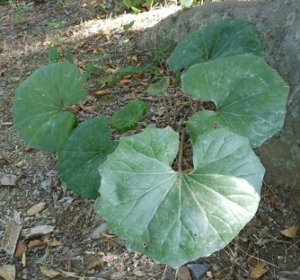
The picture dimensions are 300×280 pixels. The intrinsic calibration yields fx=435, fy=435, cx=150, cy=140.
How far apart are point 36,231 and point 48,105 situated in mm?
503

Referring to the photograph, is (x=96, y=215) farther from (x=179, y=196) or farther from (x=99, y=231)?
(x=179, y=196)

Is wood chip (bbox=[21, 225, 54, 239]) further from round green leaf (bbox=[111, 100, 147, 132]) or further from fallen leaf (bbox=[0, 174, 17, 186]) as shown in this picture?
round green leaf (bbox=[111, 100, 147, 132])

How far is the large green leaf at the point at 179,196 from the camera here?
3.61ft

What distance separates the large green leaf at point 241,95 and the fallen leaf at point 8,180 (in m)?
0.96

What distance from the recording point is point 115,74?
2500 mm

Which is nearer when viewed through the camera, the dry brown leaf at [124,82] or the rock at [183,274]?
the rock at [183,274]

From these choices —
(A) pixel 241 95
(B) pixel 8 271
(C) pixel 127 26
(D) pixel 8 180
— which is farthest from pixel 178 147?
(C) pixel 127 26

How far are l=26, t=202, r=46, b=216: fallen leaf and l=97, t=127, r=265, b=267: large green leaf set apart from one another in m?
0.75

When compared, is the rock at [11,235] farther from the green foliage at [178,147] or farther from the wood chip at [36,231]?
the green foliage at [178,147]

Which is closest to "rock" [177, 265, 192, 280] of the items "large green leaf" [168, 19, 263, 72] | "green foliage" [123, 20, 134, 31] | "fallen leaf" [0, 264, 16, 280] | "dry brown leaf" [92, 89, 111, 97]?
"fallen leaf" [0, 264, 16, 280]

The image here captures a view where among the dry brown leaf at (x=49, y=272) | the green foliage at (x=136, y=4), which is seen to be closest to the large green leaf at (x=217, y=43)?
the dry brown leaf at (x=49, y=272)

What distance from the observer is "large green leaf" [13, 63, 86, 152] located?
165cm

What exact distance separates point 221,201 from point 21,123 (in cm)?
90

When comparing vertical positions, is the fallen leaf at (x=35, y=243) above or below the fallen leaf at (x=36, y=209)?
below
